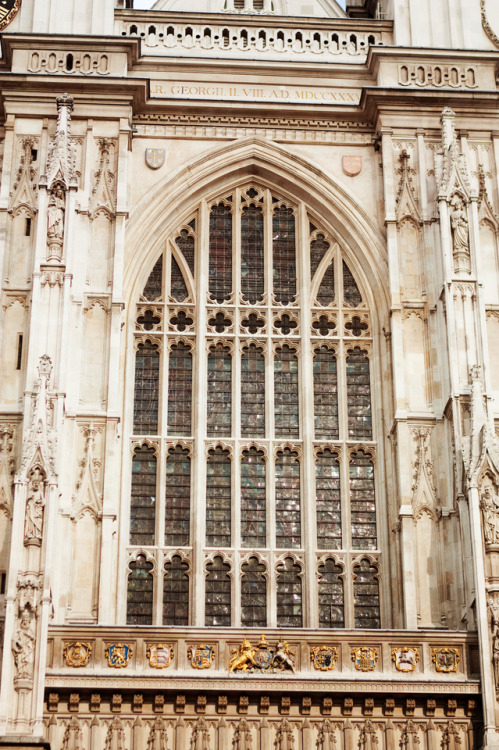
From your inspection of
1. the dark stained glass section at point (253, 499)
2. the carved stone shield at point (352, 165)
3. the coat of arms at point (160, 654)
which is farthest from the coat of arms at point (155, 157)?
the coat of arms at point (160, 654)

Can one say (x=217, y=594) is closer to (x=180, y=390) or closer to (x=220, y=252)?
(x=180, y=390)

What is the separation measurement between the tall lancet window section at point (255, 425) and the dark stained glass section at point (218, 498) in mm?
22

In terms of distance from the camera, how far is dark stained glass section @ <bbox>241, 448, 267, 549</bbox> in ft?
84.0

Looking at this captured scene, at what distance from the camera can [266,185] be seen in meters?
28.5

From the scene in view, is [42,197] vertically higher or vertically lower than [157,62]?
lower

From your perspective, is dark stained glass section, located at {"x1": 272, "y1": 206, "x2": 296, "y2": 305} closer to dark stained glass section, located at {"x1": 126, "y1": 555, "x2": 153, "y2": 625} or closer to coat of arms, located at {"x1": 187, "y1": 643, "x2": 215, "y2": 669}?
dark stained glass section, located at {"x1": 126, "y1": 555, "x2": 153, "y2": 625}

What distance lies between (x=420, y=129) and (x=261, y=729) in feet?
36.5

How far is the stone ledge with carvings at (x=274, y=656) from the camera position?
2256cm

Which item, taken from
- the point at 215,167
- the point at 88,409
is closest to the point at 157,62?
the point at 215,167

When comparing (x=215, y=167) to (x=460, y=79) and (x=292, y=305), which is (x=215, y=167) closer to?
(x=292, y=305)

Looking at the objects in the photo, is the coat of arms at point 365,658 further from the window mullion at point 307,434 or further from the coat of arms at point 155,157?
the coat of arms at point 155,157

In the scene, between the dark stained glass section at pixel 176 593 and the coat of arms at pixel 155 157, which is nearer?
the dark stained glass section at pixel 176 593

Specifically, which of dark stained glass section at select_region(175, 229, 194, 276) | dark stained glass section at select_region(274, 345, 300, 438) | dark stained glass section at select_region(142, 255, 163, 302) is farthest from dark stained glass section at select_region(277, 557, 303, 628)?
dark stained glass section at select_region(175, 229, 194, 276)

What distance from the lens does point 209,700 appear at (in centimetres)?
2250
